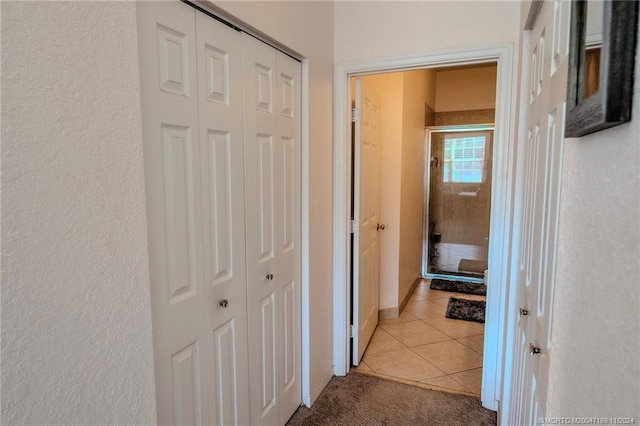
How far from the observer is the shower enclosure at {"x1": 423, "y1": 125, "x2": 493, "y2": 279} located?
15.2 feet

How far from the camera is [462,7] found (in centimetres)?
208

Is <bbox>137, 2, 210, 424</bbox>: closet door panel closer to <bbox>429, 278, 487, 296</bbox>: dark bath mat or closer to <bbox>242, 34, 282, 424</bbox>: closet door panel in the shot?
<bbox>242, 34, 282, 424</bbox>: closet door panel

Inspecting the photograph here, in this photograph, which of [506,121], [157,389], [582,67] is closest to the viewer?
[582,67]

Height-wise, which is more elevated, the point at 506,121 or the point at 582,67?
the point at 506,121

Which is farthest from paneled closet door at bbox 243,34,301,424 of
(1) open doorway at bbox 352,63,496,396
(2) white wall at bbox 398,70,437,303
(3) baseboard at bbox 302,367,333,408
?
(2) white wall at bbox 398,70,437,303

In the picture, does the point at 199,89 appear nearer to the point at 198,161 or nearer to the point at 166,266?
the point at 198,161

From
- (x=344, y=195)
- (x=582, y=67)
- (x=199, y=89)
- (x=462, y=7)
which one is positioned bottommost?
(x=344, y=195)

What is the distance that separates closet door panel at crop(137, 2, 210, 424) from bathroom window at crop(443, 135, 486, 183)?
3.99m

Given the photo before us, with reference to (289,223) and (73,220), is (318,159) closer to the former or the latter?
(289,223)

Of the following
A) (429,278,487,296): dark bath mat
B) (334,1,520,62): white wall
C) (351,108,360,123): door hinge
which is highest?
(334,1,520,62): white wall

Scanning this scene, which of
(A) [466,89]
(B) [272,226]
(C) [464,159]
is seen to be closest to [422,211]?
(C) [464,159]

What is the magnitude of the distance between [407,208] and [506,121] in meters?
1.88

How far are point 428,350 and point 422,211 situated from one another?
2.12 meters

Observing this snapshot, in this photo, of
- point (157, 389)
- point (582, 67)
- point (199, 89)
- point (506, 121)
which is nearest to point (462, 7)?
point (506, 121)
